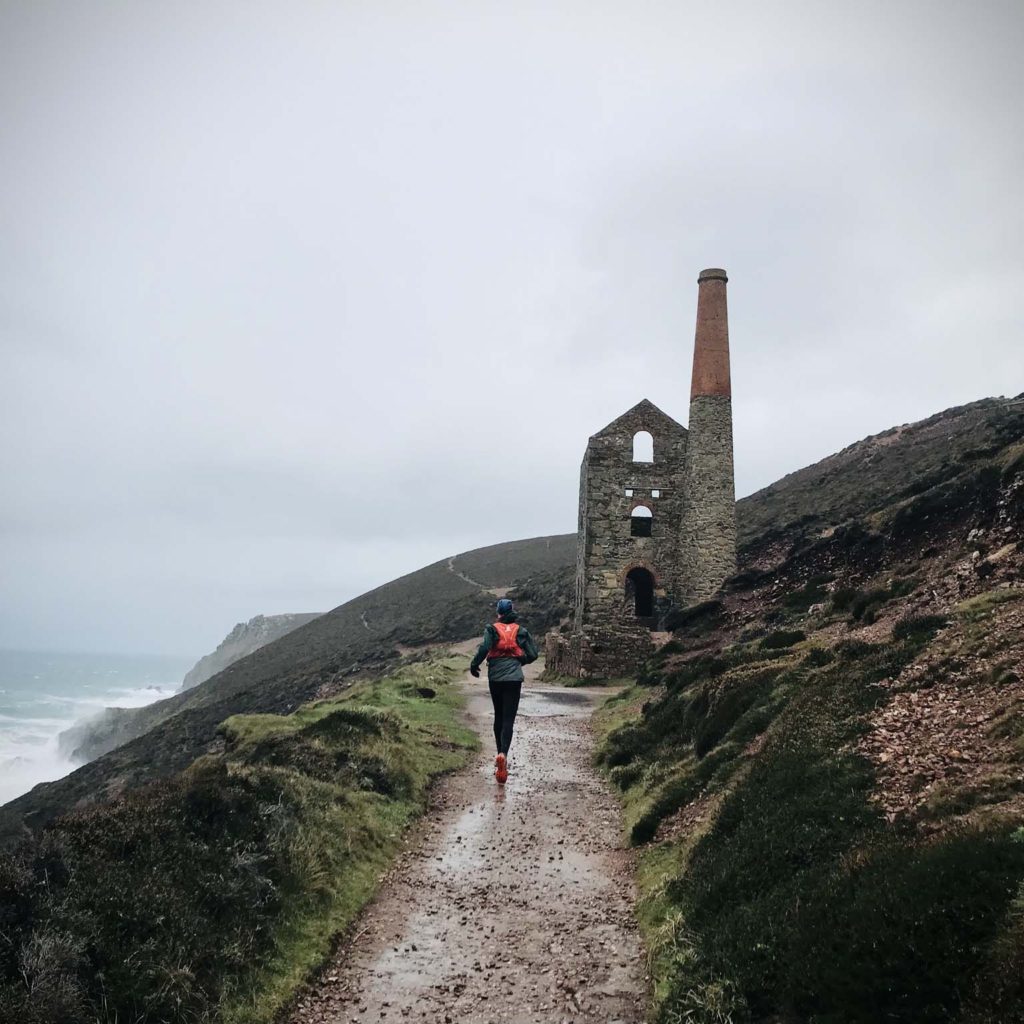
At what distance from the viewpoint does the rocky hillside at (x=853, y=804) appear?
13.7ft

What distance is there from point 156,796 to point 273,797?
1.23 m

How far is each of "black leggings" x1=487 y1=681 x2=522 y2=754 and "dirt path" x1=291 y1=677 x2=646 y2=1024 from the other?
955 mm

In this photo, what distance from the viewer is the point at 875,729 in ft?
25.0

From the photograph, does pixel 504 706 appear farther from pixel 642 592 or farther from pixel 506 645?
pixel 642 592

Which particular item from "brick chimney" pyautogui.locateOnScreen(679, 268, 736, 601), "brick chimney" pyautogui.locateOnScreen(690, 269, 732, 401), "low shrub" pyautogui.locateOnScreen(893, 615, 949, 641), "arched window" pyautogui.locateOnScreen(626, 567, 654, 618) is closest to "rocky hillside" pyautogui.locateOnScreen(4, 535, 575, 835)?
"arched window" pyautogui.locateOnScreen(626, 567, 654, 618)

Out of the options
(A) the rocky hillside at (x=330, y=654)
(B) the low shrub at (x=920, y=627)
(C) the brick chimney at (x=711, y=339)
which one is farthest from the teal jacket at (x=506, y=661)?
(C) the brick chimney at (x=711, y=339)

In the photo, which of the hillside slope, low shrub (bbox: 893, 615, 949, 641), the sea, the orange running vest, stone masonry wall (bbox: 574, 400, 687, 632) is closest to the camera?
low shrub (bbox: 893, 615, 949, 641)

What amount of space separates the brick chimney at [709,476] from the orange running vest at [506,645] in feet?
68.9

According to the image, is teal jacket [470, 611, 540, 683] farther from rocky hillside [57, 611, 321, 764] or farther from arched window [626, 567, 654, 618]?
rocky hillside [57, 611, 321, 764]

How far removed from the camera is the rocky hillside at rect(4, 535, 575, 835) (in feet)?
107

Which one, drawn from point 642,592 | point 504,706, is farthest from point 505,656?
point 642,592

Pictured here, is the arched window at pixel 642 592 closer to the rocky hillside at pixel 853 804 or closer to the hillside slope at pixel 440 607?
the hillside slope at pixel 440 607

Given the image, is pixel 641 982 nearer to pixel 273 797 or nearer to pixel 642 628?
pixel 273 797

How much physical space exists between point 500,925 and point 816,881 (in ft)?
9.54
